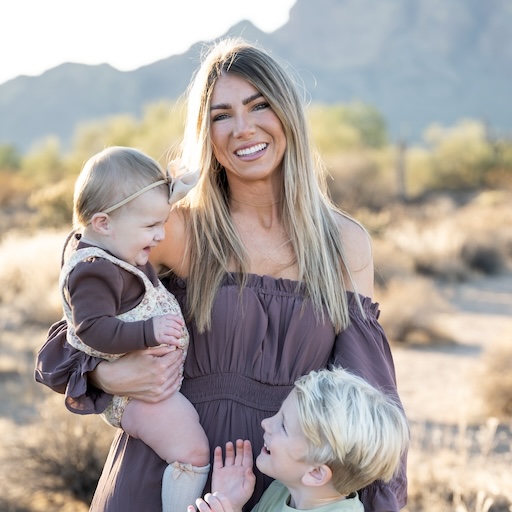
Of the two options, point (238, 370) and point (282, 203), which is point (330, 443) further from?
point (282, 203)

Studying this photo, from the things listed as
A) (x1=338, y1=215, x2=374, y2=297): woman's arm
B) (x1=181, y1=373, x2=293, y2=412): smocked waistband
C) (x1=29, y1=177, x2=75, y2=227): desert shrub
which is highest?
(x1=29, y1=177, x2=75, y2=227): desert shrub

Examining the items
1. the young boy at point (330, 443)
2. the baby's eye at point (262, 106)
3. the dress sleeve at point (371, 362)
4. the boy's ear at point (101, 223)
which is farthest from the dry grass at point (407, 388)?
the boy's ear at point (101, 223)

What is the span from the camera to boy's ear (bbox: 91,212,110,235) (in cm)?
276

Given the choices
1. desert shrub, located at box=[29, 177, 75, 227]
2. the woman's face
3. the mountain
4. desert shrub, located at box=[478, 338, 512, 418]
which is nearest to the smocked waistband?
the woman's face

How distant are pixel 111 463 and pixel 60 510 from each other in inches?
151

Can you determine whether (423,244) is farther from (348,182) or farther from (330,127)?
(330,127)

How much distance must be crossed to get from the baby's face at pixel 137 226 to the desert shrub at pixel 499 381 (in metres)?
7.41

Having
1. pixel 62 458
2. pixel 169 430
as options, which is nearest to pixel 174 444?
pixel 169 430

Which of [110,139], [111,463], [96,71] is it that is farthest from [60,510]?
[96,71]

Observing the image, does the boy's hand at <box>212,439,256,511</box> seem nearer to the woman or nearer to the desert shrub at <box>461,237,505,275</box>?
the woman

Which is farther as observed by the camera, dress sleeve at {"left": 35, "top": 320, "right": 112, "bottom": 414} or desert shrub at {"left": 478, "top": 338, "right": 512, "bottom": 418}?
desert shrub at {"left": 478, "top": 338, "right": 512, "bottom": 418}

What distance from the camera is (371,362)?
3.01m

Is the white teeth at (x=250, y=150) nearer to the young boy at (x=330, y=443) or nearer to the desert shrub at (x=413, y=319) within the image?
the young boy at (x=330, y=443)

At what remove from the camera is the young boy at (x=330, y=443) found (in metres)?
2.45
